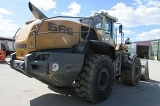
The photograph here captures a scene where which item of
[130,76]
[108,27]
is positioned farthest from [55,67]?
[130,76]

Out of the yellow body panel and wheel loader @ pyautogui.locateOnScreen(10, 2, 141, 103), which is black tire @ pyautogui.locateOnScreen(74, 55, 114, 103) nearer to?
wheel loader @ pyautogui.locateOnScreen(10, 2, 141, 103)

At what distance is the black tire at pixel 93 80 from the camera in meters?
5.21

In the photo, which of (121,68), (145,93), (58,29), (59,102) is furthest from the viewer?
(121,68)

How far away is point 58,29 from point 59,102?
2.00 m

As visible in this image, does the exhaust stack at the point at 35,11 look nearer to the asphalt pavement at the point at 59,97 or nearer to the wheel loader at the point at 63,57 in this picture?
the wheel loader at the point at 63,57

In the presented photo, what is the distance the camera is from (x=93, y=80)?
209 inches

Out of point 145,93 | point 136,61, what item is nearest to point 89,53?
point 145,93

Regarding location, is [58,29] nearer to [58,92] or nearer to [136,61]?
[58,92]

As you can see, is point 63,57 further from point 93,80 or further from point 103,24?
point 103,24

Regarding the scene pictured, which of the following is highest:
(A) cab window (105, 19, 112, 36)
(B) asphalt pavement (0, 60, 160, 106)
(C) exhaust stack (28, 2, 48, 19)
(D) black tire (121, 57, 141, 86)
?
(C) exhaust stack (28, 2, 48, 19)

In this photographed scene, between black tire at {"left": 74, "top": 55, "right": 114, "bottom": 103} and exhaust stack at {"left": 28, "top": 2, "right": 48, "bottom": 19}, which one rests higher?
exhaust stack at {"left": 28, "top": 2, "right": 48, "bottom": 19}

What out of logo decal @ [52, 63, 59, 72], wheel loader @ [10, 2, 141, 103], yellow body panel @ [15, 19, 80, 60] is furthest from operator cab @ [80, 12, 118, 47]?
logo decal @ [52, 63, 59, 72]

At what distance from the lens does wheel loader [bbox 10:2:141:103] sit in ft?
15.4

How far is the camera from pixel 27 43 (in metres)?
5.19
